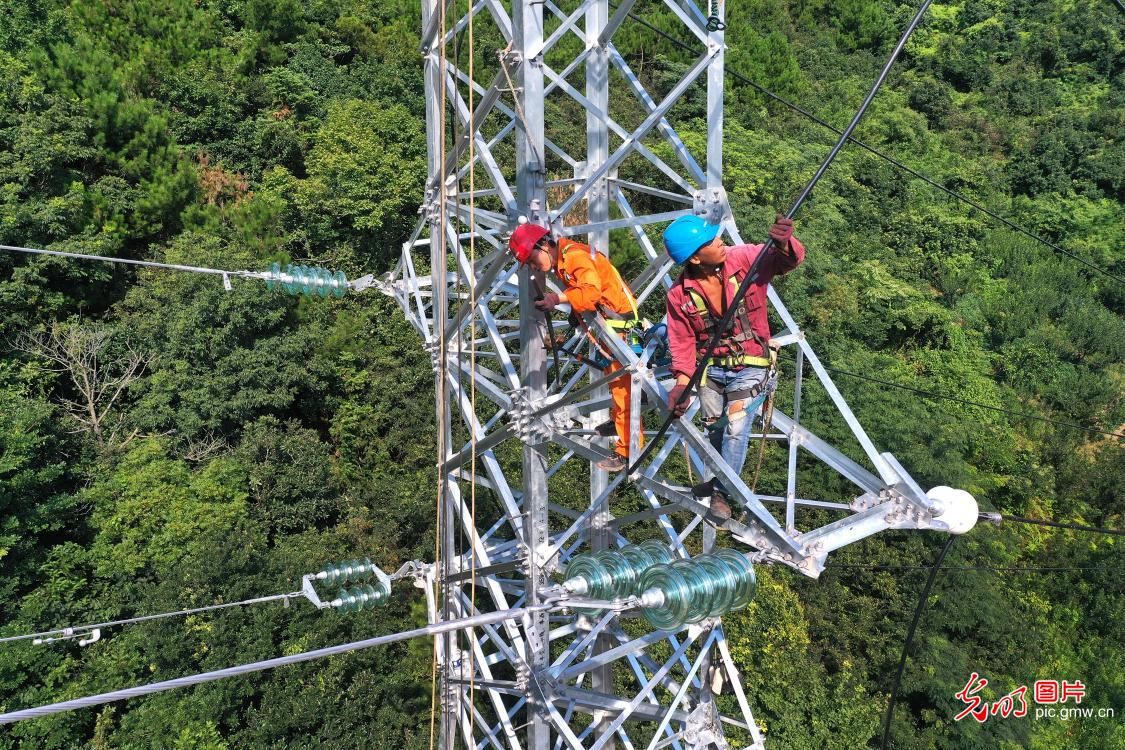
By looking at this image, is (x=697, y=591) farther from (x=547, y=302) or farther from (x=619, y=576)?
(x=547, y=302)

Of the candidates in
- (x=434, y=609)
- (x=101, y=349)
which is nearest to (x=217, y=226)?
(x=101, y=349)

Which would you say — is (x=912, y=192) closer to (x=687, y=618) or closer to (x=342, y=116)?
(x=342, y=116)

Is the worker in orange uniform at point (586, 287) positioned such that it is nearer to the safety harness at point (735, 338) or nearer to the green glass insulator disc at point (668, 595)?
the safety harness at point (735, 338)

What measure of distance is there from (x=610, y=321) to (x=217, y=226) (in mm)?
15984

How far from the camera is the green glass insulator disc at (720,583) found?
496cm

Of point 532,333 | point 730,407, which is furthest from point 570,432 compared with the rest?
point 730,407

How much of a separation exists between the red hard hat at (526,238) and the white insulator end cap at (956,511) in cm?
284

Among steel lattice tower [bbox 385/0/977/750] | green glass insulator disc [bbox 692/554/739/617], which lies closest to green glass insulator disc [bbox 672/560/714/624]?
green glass insulator disc [bbox 692/554/739/617]

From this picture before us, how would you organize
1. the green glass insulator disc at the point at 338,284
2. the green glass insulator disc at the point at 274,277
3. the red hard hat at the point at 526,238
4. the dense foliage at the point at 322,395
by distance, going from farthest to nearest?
the dense foliage at the point at 322,395, the green glass insulator disc at the point at 338,284, the green glass insulator disc at the point at 274,277, the red hard hat at the point at 526,238

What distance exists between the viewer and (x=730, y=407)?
5.81 m

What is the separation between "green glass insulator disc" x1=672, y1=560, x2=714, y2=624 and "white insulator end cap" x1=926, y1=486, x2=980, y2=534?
1.33 m

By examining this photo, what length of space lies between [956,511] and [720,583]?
1366mm

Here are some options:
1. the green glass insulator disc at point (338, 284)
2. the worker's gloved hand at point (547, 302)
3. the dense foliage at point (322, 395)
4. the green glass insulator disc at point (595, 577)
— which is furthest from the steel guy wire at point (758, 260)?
the dense foliage at point (322, 395)

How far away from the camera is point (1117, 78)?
31531 mm
